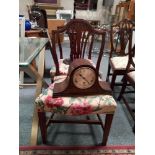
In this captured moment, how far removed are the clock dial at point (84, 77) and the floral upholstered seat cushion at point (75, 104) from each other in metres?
0.10

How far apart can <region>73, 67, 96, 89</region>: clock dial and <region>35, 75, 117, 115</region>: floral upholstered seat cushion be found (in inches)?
3.8

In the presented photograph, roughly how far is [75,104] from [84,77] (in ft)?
0.60

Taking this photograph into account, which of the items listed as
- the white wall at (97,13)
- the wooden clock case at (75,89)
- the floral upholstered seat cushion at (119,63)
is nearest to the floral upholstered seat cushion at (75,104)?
the wooden clock case at (75,89)

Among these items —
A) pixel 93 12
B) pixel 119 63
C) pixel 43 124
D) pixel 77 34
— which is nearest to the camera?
pixel 43 124

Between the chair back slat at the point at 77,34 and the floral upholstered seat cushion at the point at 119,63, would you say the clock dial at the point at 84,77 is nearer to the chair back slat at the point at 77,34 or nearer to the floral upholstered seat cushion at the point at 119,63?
the chair back slat at the point at 77,34

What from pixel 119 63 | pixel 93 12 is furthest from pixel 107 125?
pixel 93 12

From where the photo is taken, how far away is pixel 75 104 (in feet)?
4.23

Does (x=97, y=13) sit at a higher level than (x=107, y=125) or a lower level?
higher

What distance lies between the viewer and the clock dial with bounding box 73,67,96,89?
123 cm

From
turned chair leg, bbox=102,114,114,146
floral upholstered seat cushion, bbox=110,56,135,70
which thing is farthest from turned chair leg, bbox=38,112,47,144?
floral upholstered seat cushion, bbox=110,56,135,70

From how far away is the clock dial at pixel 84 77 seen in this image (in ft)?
4.03

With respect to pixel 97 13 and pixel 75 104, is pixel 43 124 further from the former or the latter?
pixel 97 13
